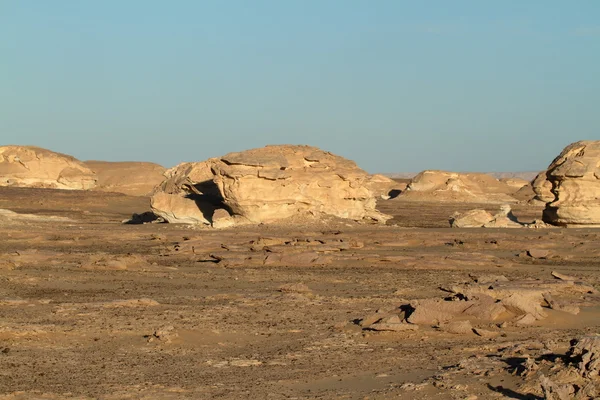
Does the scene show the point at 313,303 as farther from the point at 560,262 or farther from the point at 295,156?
the point at 295,156

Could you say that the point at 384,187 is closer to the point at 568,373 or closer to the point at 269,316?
the point at 269,316

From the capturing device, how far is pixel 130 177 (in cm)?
5316

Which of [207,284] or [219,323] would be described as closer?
[219,323]

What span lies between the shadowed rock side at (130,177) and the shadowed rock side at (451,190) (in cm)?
1671

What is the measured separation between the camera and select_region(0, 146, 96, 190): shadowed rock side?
49938 mm

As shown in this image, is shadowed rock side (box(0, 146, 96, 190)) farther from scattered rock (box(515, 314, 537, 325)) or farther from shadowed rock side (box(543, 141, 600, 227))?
scattered rock (box(515, 314, 537, 325))

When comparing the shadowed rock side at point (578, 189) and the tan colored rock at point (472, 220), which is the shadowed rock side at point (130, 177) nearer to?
the tan colored rock at point (472, 220)

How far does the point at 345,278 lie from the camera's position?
1492 centimetres

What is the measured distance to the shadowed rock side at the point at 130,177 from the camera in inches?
2012

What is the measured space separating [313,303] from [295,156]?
13.9 m

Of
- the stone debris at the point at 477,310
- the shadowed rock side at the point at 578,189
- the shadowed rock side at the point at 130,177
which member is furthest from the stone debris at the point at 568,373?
the shadowed rock side at the point at 130,177

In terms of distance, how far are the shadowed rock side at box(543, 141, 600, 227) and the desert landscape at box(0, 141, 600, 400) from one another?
Result: 0.05 meters

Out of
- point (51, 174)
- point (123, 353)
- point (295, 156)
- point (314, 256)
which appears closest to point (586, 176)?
point (295, 156)

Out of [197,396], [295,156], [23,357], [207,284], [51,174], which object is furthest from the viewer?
[51,174]
